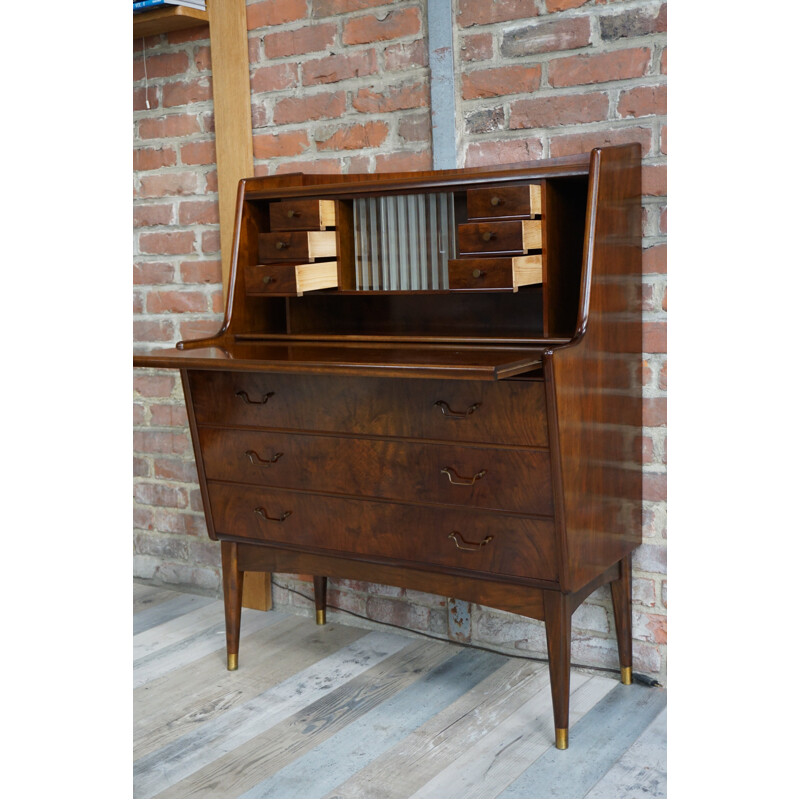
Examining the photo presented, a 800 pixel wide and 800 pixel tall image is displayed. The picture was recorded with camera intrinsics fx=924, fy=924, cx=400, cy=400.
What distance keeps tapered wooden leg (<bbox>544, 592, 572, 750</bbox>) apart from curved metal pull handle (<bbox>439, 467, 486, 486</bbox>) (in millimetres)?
297

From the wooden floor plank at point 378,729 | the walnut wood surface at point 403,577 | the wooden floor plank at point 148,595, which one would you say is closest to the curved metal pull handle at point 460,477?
the walnut wood surface at point 403,577

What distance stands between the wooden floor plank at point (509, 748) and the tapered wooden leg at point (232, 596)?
79 centimetres

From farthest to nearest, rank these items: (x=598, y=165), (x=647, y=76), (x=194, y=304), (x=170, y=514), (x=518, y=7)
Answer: (x=170, y=514) < (x=194, y=304) < (x=518, y=7) < (x=647, y=76) < (x=598, y=165)

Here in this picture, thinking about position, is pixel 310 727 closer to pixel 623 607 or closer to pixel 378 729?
pixel 378 729

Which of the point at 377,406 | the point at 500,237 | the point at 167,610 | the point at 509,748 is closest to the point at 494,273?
the point at 500,237

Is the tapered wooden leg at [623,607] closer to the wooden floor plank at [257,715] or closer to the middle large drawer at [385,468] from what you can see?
the middle large drawer at [385,468]

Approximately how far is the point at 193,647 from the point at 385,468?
3.27ft

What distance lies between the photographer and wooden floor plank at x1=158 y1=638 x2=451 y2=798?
198 cm

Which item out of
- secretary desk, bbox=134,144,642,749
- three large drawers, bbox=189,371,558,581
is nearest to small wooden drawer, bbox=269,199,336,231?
secretary desk, bbox=134,144,642,749

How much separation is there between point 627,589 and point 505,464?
57cm

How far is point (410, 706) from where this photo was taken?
231 centimetres

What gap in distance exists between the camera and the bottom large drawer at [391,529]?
6.65 ft
